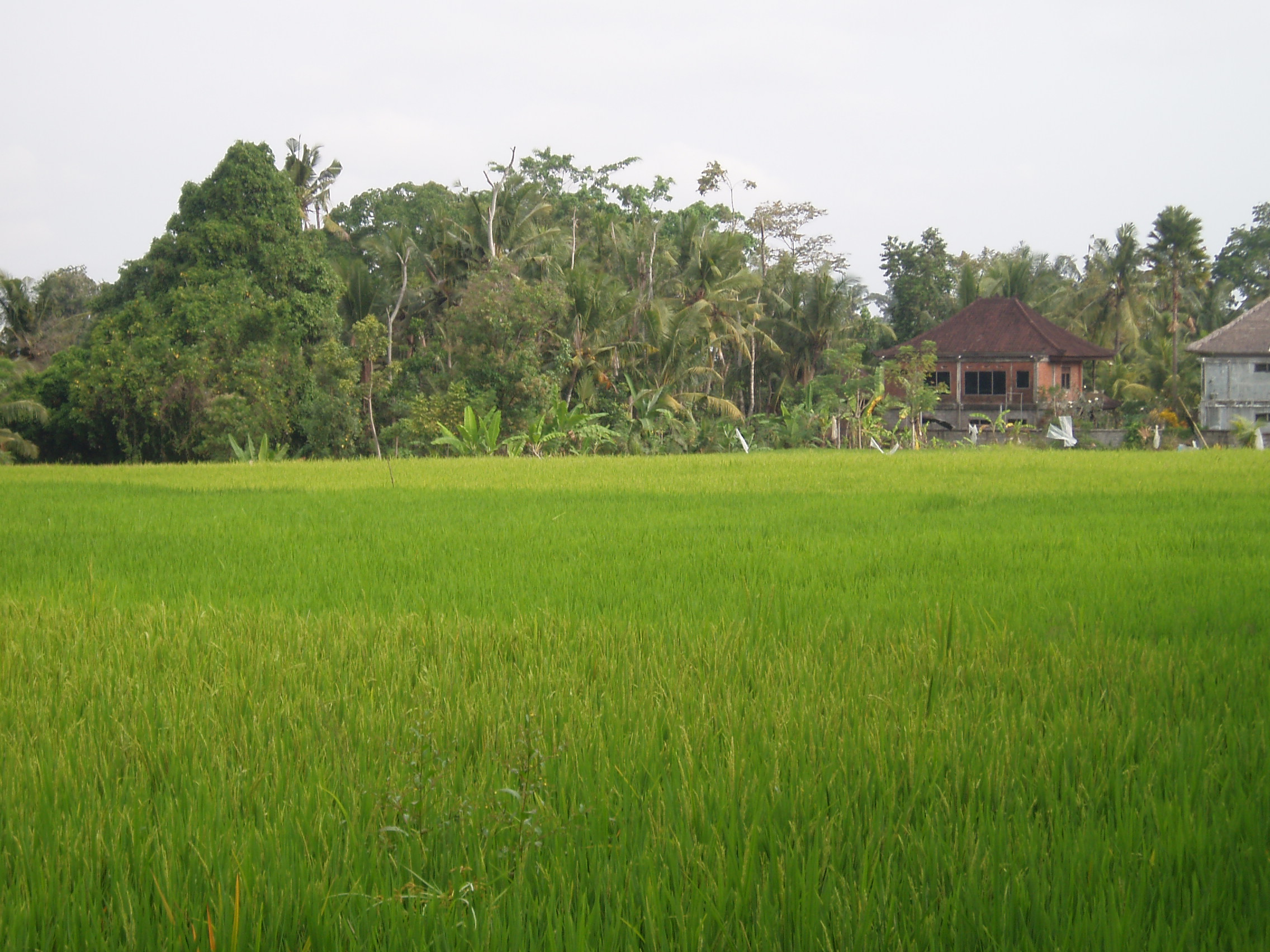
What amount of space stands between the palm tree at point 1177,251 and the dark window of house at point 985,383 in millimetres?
4684

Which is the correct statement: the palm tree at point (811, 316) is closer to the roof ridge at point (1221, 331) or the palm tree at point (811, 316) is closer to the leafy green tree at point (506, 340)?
the roof ridge at point (1221, 331)

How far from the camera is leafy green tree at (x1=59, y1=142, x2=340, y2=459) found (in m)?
18.1

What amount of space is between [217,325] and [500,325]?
5.50m

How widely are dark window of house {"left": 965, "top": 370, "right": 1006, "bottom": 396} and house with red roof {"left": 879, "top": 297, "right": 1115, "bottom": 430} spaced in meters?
0.02

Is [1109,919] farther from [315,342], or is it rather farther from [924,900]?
[315,342]

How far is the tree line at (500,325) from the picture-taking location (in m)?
18.8

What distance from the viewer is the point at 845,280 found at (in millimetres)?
32375

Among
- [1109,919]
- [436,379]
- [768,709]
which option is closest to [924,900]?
[1109,919]

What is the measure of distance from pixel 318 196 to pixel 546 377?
11.8 m

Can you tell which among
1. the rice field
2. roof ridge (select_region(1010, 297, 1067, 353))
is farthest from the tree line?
the rice field

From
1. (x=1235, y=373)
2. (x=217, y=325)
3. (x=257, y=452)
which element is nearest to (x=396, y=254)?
(x=217, y=325)

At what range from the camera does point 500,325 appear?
20.7m

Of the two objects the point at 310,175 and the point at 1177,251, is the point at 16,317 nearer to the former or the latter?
the point at 310,175

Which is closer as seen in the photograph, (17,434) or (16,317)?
(17,434)
